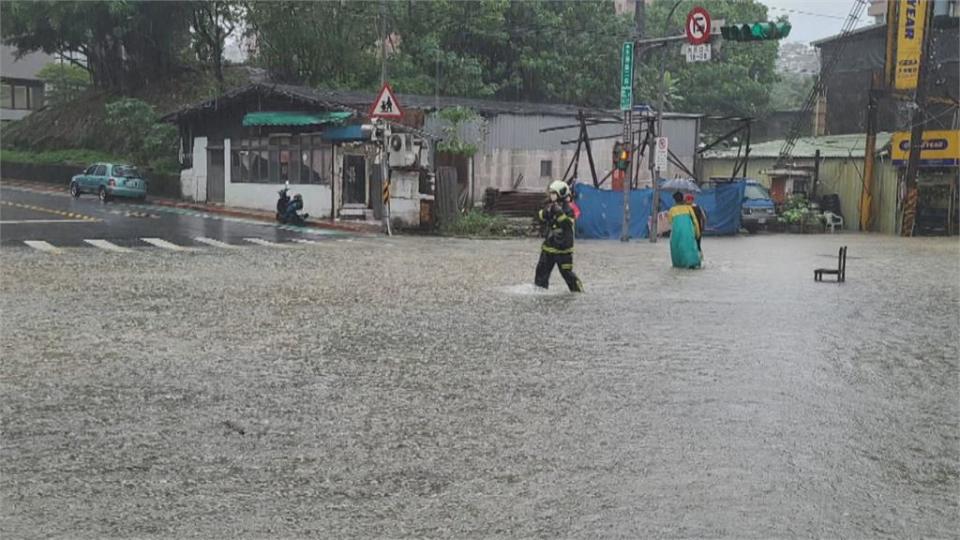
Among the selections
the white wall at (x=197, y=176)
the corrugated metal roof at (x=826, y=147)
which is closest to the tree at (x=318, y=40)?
the white wall at (x=197, y=176)

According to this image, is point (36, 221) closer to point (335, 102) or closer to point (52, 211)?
point (52, 211)

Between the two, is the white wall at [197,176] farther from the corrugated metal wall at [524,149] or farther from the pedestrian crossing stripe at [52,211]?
the corrugated metal wall at [524,149]

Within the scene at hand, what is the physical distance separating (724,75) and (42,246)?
42839 millimetres

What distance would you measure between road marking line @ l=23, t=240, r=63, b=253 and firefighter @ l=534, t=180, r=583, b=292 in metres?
10.5

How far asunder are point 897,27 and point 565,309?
83.0 ft

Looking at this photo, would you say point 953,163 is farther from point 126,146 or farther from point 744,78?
point 126,146

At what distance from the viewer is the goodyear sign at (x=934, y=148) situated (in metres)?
32.4

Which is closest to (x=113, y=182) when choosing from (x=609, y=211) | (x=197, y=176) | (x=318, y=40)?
(x=197, y=176)

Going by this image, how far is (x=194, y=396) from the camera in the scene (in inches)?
315

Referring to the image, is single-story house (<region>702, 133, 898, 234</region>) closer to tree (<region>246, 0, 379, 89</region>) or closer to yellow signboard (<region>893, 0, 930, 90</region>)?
yellow signboard (<region>893, 0, 930, 90</region>)

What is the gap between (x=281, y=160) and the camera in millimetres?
33562

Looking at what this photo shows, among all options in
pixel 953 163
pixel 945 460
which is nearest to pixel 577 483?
pixel 945 460

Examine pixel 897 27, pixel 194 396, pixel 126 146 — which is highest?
pixel 897 27

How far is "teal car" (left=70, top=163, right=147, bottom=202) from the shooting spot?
36469mm
